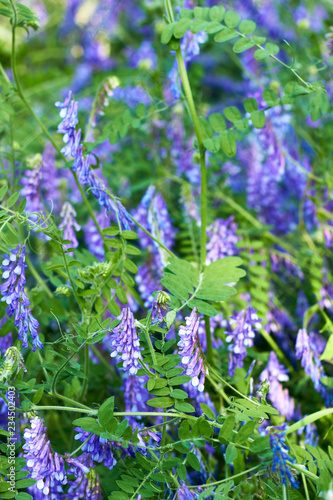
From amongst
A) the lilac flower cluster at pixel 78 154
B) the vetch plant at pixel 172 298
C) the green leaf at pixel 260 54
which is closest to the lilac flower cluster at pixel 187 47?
the vetch plant at pixel 172 298

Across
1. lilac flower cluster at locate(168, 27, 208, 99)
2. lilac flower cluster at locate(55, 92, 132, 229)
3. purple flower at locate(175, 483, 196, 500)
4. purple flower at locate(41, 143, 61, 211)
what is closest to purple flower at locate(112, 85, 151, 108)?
purple flower at locate(41, 143, 61, 211)

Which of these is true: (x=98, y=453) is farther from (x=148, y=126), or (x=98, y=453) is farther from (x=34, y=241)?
(x=148, y=126)

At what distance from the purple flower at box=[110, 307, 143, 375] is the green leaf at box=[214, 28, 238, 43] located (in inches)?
27.8

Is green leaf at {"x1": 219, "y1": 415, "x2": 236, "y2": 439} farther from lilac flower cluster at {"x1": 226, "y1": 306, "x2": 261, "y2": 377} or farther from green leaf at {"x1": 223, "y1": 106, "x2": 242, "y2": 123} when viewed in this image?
green leaf at {"x1": 223, "y1": 106, "x2": 242, "y2": 123}

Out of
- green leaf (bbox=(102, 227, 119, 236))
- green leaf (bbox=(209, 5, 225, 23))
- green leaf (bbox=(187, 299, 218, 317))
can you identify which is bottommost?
green leaf (bbox=(187, 299, 218, 317))

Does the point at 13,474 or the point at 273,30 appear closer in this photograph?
the point at 13,474

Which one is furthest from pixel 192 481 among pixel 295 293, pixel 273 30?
pixel 273 30

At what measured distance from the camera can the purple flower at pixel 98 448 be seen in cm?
98

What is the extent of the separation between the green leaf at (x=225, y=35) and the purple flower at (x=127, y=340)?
2.32ft

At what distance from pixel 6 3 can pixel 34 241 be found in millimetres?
1086

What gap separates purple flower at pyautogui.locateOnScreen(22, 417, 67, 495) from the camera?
92cm

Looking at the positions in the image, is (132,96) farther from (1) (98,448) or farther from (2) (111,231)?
(1) (98,448)

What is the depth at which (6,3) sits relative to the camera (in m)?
1.17

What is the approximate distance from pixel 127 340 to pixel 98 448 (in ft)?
0.78
